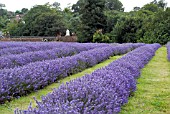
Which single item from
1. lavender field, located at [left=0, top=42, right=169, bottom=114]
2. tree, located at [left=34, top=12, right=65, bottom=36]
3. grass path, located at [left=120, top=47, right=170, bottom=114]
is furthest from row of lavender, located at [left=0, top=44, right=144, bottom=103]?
tree, located at [left=34, top=12, right=65, bottom=36]

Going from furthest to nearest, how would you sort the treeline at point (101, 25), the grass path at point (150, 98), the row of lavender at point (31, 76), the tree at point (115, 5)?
the tree at point (115, 5) → the treeline at point (101, 25) → the row of lavender at point (31, 76) → the grass path at point (150, 98)

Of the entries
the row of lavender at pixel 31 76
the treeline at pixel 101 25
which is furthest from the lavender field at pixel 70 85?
the treeline at pixel 101 25

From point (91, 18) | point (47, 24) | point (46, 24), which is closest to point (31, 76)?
point (91, 18)

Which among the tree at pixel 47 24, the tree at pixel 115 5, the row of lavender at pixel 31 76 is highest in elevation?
the tree at pixel 115 5

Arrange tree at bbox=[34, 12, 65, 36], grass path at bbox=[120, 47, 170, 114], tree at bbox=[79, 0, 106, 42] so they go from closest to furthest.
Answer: grass path at bbox=[120, 47, 170, 114], tree at bbox=[79, 0, 106, 42], tree at bbox=[34, 12, 65, 36]

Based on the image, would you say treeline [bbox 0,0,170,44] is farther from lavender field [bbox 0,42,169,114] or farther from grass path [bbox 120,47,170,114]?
grass path [bbox 120,47,170,114]

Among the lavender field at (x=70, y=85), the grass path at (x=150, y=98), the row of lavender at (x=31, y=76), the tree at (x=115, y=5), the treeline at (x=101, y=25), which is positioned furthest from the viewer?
the tree at (x=115, y=5)

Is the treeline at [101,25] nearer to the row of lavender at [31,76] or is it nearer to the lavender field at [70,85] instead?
the lavender field at [70,85]

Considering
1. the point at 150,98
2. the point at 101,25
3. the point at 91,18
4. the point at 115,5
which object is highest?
the point at 115,5

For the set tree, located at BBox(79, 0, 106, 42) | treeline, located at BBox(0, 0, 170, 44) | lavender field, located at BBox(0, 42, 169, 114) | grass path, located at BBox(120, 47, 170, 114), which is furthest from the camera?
tree, located at BBox(79, 0, 106, 42)

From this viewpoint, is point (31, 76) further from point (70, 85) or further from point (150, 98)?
point (150, 98)

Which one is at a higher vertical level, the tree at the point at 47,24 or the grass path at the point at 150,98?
the tree at the point at 47,24

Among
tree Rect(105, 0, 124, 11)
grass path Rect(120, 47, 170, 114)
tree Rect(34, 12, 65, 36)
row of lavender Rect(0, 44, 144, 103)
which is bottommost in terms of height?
grass path Rect(120, 47, 170, 114)

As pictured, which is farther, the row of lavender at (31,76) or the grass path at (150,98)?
the row of lavender at (31,76)
